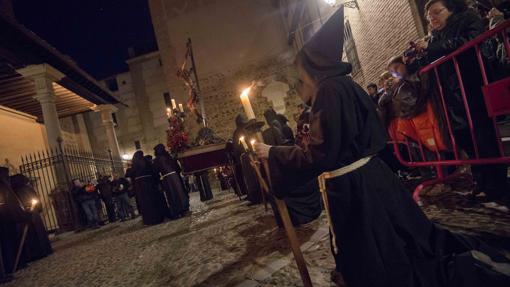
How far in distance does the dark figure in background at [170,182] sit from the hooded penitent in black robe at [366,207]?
22.1 ft

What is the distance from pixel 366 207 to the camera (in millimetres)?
1807

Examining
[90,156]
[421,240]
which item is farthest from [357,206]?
[90,156]

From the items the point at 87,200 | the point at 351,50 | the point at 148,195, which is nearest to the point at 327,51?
the point at 148,195

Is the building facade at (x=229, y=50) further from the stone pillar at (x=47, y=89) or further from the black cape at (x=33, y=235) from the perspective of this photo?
the black cape at (x=33, y=235)

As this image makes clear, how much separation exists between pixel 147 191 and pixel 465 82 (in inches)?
291

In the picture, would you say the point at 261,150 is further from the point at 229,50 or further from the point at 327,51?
the point at 229,50

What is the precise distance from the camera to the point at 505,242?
2.22 metres

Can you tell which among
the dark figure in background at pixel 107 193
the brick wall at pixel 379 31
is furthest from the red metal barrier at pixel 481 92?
the dark figure in background at pixel 107 193

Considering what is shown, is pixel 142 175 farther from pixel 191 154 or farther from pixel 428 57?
pixel 428 57

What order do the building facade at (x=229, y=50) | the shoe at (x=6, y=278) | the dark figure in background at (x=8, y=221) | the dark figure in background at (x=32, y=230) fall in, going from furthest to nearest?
the building facade at (x=229, y=50) → the dark figure in background at (x=32, y=230) → the dark figure in background at (x=8, y=221) → the shoe at (x=6, y=278)

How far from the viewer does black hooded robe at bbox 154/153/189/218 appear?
8211 mm

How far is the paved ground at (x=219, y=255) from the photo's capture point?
272 centimetres

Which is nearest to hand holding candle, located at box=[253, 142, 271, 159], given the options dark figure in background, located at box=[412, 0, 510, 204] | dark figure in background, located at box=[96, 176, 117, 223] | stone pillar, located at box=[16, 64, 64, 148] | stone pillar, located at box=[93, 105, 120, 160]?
dark figure in background, located at box=[412, 0, 510, 204]

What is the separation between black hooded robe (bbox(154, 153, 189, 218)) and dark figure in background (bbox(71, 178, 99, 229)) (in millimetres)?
3473
